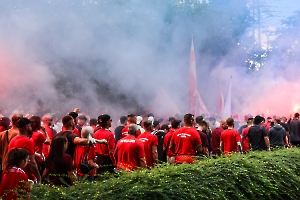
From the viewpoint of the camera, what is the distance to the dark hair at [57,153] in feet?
20.2

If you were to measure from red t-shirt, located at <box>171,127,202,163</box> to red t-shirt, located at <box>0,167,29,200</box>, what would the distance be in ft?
15.0

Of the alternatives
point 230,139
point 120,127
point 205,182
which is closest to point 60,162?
point 205,182

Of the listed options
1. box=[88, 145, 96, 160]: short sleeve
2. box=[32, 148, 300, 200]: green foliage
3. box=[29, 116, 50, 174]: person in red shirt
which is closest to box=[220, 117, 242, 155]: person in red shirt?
box=[32, 148, 300, 200]: green foliage

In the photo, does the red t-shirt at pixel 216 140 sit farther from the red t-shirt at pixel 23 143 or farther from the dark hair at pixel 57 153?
the dark hair at pixel 57 153

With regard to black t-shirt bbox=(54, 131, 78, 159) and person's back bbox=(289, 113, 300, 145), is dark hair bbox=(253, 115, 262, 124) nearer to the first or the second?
person's back bbox=(289, 113, 300, 145)

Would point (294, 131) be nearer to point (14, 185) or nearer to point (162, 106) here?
Answer: point (162, 106)

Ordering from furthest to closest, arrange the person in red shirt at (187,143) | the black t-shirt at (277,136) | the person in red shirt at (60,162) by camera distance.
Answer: the black t-shirt at (277,136) < the person in red shirt at (187,143) < the person in red shirt at (60,162)

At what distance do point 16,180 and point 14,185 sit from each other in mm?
56

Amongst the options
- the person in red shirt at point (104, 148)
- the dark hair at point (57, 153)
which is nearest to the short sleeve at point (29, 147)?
the dark hair at point (57, 153)

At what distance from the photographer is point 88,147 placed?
8.00m

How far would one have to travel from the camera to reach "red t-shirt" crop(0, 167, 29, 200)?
4.71 m

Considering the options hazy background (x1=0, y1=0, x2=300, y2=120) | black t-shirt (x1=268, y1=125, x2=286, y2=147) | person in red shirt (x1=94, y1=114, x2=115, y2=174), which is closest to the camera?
person in red shirt (x1=94, y1=114, x2=115, y2=174)

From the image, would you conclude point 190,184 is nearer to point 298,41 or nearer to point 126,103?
point 126,103

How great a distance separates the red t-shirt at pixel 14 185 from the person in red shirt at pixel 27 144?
5.04ft
